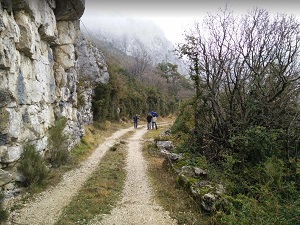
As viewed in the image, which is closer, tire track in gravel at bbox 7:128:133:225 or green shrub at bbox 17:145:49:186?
tire track in gravel at bbox 7:128:133:225

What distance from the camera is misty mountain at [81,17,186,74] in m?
94.8

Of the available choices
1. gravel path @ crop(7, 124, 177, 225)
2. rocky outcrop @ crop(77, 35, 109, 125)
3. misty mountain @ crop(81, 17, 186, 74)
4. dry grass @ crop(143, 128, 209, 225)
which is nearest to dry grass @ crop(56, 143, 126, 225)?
gravel path @ crop(7, 124, 177, 225)

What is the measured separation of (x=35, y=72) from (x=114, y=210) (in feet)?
20.5

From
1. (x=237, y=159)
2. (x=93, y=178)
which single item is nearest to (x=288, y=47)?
(x=237, y=159)

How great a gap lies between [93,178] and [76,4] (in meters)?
8.49

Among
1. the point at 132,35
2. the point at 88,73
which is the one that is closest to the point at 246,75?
the point at 88,73

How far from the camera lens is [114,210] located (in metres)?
6.64

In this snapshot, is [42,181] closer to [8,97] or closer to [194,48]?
[8,97]

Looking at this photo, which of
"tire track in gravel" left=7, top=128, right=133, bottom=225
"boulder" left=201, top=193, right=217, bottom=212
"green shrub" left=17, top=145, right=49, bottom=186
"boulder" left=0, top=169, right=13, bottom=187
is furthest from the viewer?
"green shrub" left=17, top=145, right=49, bottom=186

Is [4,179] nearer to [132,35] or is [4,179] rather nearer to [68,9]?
[68,9]

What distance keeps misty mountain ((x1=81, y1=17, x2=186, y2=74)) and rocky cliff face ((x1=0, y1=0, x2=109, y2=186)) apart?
73.6 metres

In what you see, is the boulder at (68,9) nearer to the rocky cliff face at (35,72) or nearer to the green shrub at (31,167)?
the rocky cliff face at (35,72)

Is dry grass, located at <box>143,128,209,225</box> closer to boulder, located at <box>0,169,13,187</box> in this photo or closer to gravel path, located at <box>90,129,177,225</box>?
gravel path, located at <box>90,129,177,225</box>

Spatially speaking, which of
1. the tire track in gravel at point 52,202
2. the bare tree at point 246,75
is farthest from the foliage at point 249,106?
the tire track in gravel at point 52,202
